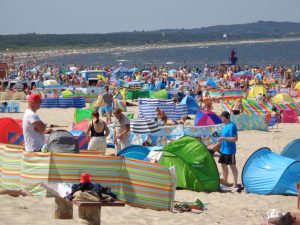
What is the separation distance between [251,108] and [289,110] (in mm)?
1143

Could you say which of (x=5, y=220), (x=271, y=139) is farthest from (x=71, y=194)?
(x=271, y=139)

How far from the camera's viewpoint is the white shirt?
8867 mm

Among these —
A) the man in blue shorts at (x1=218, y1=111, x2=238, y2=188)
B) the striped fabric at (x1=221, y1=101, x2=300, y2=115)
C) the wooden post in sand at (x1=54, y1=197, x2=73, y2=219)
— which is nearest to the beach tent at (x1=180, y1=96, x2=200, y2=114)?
the striped fabric at (x1=221, y1=101, x2=300, y2=115)

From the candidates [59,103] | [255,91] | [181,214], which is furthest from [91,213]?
[255,91]

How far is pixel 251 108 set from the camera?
20531 mm

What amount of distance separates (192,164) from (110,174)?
7.03 feet

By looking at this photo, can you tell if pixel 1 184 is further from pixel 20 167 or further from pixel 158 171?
pixel 158 171

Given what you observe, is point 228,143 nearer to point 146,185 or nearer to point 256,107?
point 146,185

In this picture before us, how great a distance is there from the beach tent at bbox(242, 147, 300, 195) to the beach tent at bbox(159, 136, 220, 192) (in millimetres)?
500

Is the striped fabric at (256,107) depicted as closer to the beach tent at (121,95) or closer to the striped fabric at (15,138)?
the beach tent at (121,95)

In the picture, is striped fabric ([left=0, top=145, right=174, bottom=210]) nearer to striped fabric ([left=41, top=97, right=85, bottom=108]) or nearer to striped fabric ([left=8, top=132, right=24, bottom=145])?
striped fabric ([left=8, top=132, right=24, bottom=145])

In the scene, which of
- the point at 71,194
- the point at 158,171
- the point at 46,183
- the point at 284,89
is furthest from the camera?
→ the point at 284,89

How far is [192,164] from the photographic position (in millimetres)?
10766

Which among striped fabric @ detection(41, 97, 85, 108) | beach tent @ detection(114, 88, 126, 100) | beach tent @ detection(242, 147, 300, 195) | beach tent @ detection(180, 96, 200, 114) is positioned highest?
beach tent @ detection(242, 147, 300, 195)
